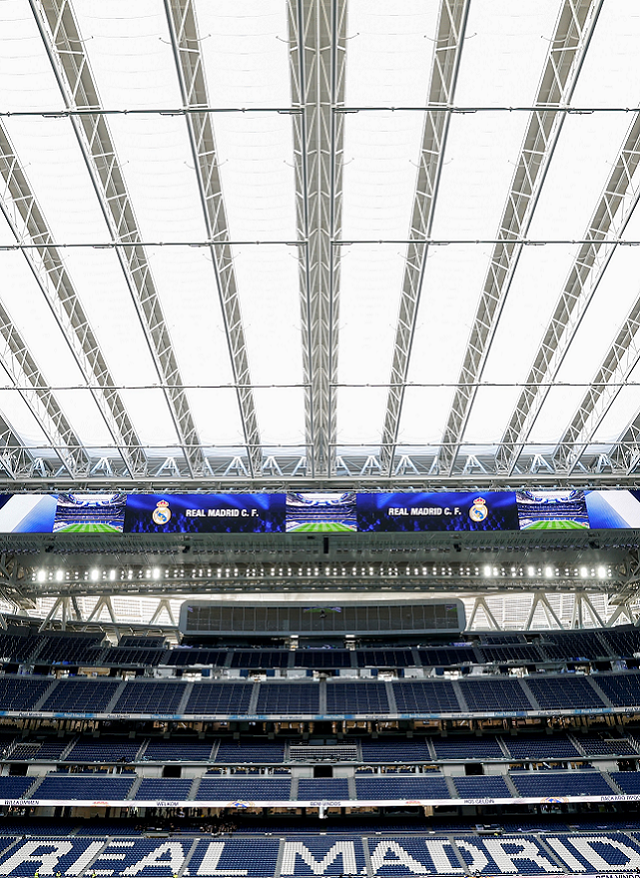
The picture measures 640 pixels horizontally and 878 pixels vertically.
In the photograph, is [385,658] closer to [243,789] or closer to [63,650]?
[243,789]

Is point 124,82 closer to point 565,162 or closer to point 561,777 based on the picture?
point 565,162

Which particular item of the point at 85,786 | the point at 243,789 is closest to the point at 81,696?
the point at 85,786

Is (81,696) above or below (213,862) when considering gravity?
above

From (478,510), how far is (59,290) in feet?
78.6

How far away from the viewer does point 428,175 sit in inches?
846

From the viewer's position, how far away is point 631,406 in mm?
33281

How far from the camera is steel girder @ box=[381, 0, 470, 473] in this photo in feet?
58.7

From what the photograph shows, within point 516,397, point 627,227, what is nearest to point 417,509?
point 516,397

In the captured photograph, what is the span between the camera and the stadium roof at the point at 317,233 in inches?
727

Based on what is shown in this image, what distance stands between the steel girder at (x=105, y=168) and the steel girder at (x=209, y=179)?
2.71 meters

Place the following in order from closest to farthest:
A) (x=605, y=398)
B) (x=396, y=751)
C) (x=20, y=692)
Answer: (x=605, y=398) → (x=396, y=751) → (x=20, y=692)

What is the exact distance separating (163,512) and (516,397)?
19.8 metres

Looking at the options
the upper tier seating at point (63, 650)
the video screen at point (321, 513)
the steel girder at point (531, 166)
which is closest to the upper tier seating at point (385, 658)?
the video screen at point (321, 513)

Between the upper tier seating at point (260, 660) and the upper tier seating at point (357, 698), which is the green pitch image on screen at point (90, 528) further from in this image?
the upper tier seating at point (357, 698)
